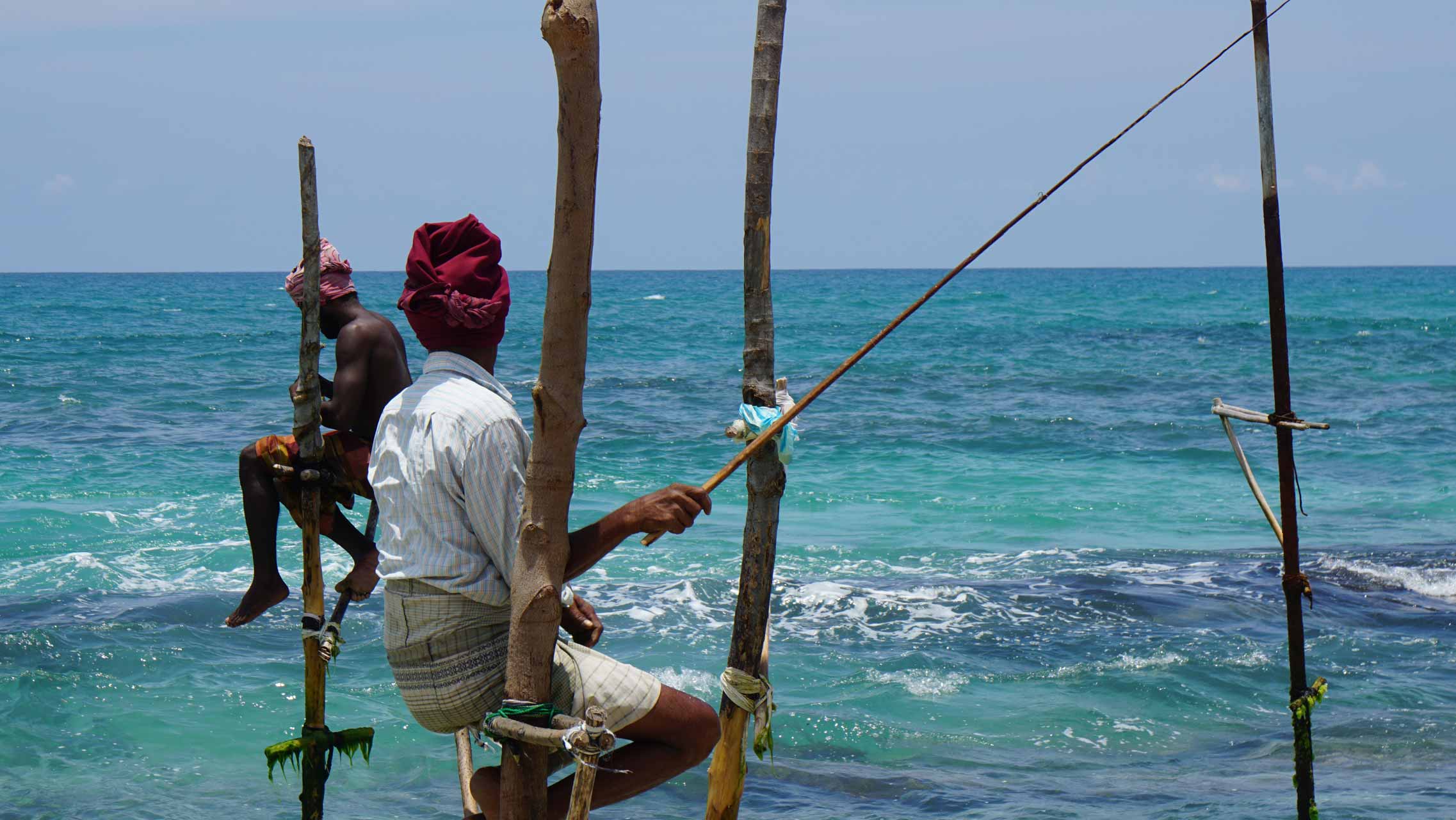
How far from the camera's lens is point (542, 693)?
265 cm

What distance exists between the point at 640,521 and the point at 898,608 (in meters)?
6.38

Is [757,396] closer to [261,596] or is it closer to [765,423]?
[765,423]

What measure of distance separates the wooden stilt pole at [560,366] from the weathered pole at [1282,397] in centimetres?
235

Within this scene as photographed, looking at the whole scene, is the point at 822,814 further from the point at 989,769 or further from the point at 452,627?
the point at 452,627

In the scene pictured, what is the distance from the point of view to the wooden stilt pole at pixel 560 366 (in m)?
2.38

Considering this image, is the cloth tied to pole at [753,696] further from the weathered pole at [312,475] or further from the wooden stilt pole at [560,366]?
the weathered pole at [312,475]

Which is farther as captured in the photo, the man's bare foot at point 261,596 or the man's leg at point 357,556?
the man's bare foot at point 261,596

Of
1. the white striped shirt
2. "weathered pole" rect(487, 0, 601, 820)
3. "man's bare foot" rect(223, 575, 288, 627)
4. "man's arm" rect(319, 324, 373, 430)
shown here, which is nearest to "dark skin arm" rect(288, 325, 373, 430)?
"man's arm" rect(319, 324, 373, 430)

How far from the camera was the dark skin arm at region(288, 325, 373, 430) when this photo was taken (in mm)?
4062

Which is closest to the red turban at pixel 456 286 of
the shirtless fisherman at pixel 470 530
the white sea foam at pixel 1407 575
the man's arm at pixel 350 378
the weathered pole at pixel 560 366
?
the shirtless fisherman at pixel 470 530

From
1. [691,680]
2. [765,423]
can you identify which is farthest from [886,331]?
[691,680]

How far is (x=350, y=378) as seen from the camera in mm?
4082

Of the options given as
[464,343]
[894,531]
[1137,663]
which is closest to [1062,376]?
[894,531]

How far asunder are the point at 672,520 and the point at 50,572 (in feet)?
28.6
